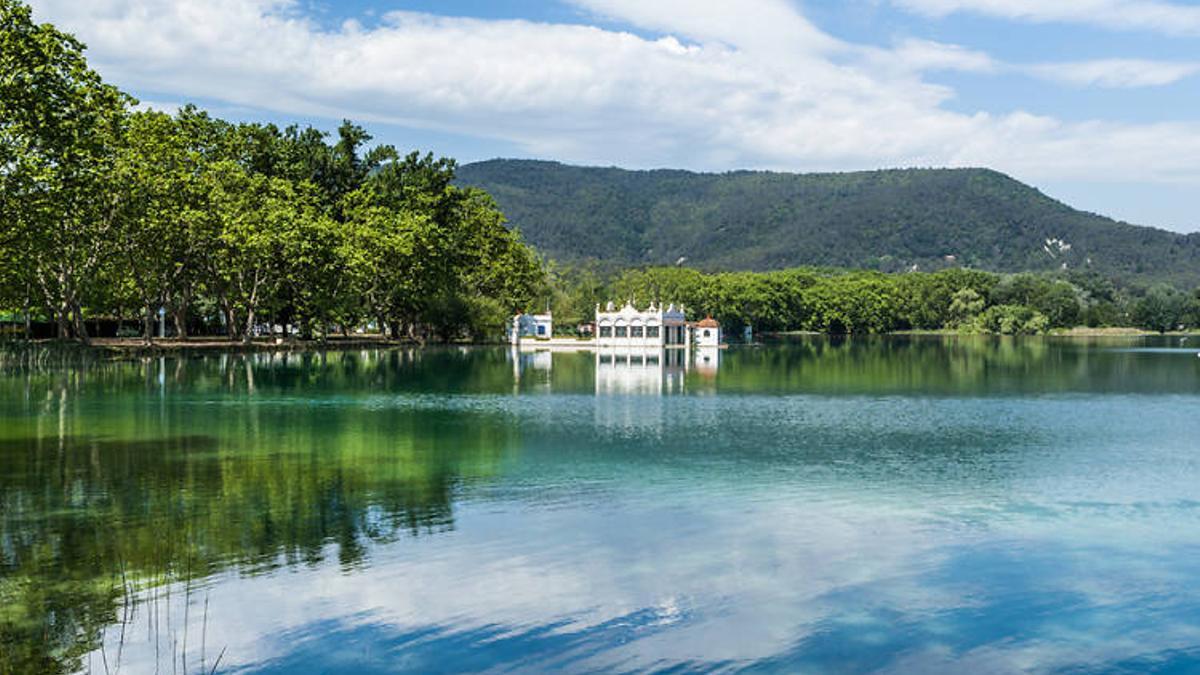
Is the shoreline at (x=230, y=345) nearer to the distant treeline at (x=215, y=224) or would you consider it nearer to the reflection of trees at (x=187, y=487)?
the distant treeline at (x=215, y=224)

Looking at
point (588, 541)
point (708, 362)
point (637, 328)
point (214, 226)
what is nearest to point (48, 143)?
point (214, 226)

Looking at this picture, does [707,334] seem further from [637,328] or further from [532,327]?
[532,327]

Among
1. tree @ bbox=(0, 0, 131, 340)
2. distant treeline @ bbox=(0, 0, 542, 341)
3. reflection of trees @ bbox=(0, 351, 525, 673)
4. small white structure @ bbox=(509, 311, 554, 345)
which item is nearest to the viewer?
reflection of trees @ bbox=(0, 351, 525, 673)

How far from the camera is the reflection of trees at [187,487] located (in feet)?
49.4

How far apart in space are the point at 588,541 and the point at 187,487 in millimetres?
9850

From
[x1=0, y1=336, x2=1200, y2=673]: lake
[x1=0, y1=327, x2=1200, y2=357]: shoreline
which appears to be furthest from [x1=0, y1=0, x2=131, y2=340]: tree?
[x1=0, y1=336, x2=1200, y2=673]: lake

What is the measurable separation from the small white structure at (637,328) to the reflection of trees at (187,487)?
240 ft

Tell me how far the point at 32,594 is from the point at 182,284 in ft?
245

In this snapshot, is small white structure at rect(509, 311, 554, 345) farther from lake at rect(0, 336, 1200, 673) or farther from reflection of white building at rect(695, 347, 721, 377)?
lake at rect(0, 336, 1200, 673)

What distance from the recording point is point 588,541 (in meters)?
18.4

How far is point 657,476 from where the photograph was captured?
25.7 m

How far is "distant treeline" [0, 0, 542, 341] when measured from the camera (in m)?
50.9

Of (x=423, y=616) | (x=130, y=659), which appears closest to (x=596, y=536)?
(x=423, y=616)

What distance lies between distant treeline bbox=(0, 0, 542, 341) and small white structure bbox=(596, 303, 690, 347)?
12209 mm
